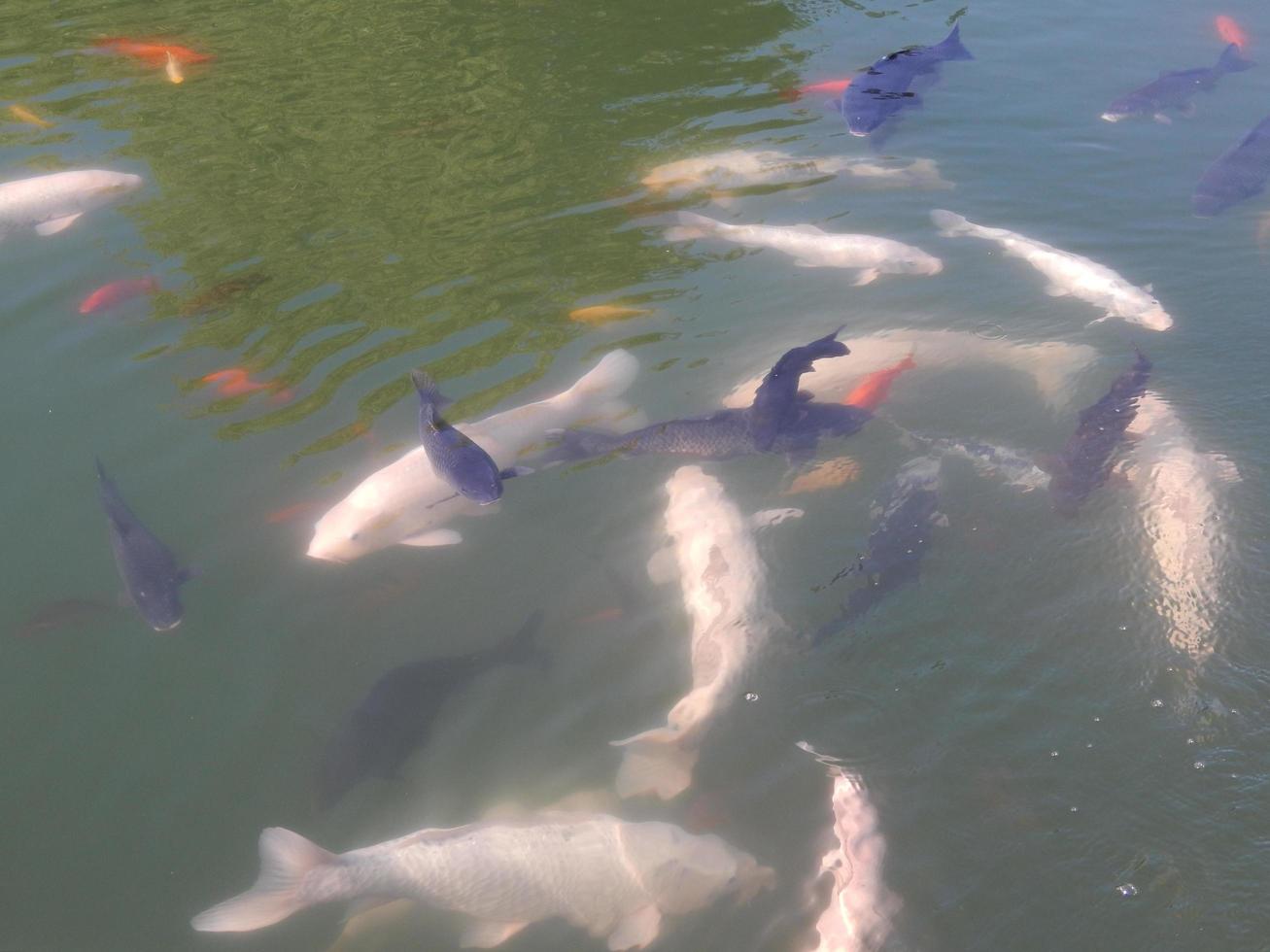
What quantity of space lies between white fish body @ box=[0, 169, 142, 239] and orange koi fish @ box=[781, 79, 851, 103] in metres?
6.36

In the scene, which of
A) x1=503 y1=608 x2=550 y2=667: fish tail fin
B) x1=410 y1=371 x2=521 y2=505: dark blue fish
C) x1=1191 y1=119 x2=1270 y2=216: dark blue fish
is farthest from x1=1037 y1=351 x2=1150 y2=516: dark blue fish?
x1=410 y1=371 x2=521 y2=505: dark blue fish

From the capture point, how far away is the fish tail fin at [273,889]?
12.7 feet

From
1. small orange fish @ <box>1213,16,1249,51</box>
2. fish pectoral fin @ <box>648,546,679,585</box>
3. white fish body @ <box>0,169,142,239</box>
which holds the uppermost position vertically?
white fish body @ <box>0,169,142,239</box>

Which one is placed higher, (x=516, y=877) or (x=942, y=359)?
(x=942, y=359)

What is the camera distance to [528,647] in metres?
4.97

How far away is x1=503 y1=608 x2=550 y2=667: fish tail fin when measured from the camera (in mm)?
4926

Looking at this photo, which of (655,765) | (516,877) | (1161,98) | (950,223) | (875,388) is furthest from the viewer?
(1161,98)

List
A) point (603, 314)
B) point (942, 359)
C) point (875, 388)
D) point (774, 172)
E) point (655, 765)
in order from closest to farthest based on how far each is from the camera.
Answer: point (655, 765) < point (875, 388) < point (942, 359) < point (603, 314) < point (774, 172)

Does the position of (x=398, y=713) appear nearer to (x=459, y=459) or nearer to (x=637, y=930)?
(x=459, y=459)

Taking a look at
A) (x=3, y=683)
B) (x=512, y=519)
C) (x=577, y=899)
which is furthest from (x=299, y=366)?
(x=577, y=899)

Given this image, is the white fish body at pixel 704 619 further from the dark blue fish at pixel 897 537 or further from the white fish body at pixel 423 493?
the white fish body at pixel 423 493

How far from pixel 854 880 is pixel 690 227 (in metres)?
5.56

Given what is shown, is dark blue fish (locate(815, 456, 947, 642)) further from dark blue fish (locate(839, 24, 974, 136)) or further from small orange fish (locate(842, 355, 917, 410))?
dark blue fish (locate(839, 24, 974, 136))

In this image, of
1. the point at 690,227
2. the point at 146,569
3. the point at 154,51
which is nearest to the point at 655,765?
the point at 146,569
